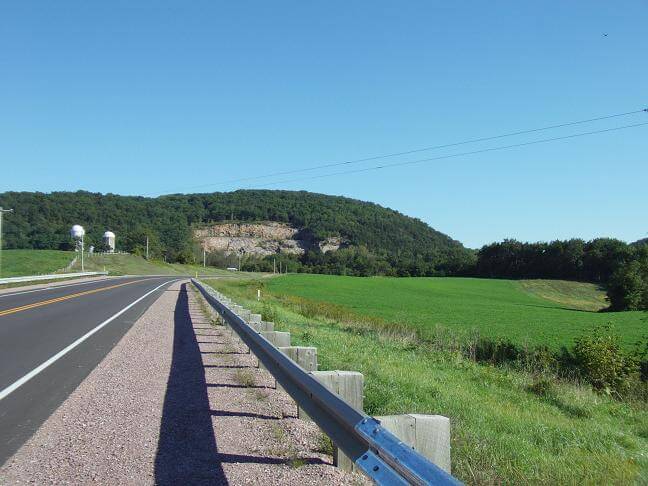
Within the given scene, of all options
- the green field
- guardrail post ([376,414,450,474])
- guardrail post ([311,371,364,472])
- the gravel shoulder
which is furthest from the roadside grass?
the green field

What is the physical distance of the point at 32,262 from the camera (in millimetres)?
70375

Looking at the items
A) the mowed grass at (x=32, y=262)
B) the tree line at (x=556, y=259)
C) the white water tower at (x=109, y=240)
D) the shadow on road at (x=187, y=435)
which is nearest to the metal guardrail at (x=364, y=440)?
the shadow on road at (x=187, y=435)

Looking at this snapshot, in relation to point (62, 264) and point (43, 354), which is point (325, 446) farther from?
point (62, 264)

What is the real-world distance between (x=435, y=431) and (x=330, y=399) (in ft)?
2.78

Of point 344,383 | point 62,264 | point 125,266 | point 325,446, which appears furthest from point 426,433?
point 125,266

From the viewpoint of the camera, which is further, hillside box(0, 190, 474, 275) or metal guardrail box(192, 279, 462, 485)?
hillside box(0, 190, 474, 275)

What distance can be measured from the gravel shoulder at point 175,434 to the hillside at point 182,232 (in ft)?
375

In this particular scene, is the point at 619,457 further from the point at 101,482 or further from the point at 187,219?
the point at 187,219

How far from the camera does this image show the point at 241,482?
15.2 ft

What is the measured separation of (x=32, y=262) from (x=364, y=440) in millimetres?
75230

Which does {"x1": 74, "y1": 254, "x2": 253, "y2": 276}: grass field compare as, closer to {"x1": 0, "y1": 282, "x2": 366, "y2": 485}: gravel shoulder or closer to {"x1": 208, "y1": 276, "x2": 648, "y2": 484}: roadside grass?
{"x1": 208, "y1": 276, "x2": 648, "y2": 484}: roadside grass

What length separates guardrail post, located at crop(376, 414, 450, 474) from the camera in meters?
3.86

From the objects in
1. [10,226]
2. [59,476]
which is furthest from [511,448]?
[10,226]

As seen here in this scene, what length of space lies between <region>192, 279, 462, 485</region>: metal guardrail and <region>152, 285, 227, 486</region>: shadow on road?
0.94 meters
